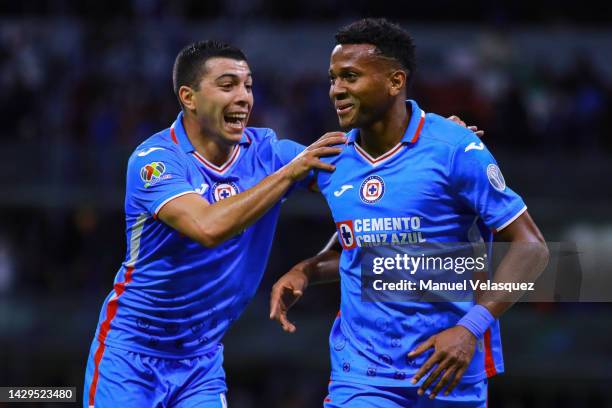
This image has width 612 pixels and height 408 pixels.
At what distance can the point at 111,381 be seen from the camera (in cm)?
538

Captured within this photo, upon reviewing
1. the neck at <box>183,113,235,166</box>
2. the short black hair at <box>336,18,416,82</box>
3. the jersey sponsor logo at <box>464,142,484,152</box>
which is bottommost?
the neck at <box>183,113,235,166</box>

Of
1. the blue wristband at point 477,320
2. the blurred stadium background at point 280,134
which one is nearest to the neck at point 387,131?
the blue wristband at point 477,320

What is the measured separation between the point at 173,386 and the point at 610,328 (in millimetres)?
9358

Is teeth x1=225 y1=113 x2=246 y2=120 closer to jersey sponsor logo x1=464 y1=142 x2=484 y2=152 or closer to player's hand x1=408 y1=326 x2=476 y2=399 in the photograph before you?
jersey sponsor logo x1=464 y1=142 x2=484 y2=152

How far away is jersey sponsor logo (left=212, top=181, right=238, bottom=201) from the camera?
18.0ft

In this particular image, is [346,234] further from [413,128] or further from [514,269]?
[514,269]

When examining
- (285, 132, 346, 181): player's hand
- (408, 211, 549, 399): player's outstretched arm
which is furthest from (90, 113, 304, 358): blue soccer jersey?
(408, 211, 549, 399): player's outstretched arm

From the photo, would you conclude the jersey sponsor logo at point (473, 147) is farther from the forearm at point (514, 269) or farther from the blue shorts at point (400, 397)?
the blue shorts at point (400, 397)

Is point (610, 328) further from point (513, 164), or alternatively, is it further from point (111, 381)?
point (111, 381)

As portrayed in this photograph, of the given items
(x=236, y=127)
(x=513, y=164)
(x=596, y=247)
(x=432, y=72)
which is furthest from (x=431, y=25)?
(x=236, y=127)

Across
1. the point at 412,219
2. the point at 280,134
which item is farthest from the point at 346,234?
the point at 280,134

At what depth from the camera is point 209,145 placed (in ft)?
18.4

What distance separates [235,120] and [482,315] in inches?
67.5

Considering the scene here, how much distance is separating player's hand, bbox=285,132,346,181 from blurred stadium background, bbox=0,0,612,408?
8639 millimetres
